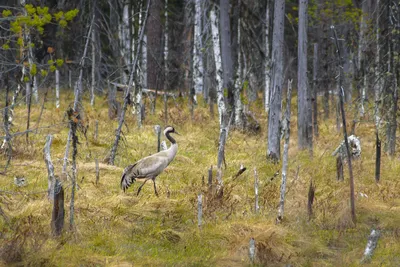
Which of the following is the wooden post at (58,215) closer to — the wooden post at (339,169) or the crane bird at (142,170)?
the crane bird at (142,170)

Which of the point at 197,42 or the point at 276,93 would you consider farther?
the point at 197,42

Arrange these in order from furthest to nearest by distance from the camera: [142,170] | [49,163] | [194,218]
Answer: [142,170], [194,218], [49,163]

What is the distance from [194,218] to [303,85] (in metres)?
7.09

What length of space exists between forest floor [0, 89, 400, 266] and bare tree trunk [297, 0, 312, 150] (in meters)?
1.03

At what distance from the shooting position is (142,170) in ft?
36.4

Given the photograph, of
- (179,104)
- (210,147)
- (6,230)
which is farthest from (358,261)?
(179,104)

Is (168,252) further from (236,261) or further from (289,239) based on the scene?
(289,239)

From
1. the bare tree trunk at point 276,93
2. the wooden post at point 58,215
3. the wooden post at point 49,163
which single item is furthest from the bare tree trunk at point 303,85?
the wooden post at point 58,215

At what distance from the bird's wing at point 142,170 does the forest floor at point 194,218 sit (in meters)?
0.32

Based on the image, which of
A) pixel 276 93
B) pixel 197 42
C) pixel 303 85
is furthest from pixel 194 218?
pixel 197 42

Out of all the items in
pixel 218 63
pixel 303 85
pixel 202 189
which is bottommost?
pixel 202 189

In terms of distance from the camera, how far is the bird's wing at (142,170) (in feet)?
36.2

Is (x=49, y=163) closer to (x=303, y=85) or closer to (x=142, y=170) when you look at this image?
(x=142, y=170)

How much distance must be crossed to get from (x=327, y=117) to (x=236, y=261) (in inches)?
666
